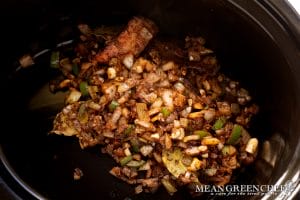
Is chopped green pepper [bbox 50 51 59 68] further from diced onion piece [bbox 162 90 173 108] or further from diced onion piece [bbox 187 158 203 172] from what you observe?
diced onion piece [bbox 187 158 203 172]

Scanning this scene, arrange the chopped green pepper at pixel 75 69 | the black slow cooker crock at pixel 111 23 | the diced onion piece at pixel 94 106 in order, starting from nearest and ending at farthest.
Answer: the black slow cooker crock at pixel 111 23
the diced onion piece at pixel 94 106
the chopped green pepper at pixel 75 69

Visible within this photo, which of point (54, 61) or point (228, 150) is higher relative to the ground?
point (228, 150)

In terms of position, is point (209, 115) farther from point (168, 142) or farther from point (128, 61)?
point (128, 61)

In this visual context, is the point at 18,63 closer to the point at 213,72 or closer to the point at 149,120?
the point at 149,120

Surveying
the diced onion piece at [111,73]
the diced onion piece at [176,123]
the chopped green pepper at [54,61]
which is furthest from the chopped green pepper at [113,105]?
the chopped green pepper at [54,61]

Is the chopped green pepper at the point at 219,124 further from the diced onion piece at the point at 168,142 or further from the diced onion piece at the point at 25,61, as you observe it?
the diced onion piece at the point at 25,61

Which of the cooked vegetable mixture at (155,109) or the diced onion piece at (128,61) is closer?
the cooked vegetable mixture at (155,109)

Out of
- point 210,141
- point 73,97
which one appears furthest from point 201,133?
point 73,97
